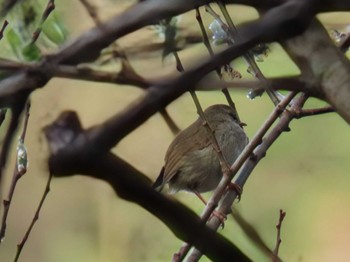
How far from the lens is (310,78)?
2.36 ft

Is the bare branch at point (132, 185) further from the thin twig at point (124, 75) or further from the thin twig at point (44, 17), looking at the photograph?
the thin twig at point (44, 17)

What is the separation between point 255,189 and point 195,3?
318cm

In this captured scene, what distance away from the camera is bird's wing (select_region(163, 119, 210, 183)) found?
2.99 meters

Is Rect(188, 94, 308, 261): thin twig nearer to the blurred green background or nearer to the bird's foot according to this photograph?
the bird's foot

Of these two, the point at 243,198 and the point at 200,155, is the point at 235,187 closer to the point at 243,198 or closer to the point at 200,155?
the point at 200,155

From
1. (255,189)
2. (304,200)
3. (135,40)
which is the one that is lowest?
(304,200)

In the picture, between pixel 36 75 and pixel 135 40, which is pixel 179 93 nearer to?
pixel 36 75

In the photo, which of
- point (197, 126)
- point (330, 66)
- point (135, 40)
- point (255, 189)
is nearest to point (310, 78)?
point (330, 66)

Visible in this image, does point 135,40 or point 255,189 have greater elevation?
point 135,40

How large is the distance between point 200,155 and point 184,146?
70mm

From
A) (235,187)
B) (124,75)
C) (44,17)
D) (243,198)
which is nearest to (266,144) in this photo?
(235,187)

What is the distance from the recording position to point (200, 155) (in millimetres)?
2980

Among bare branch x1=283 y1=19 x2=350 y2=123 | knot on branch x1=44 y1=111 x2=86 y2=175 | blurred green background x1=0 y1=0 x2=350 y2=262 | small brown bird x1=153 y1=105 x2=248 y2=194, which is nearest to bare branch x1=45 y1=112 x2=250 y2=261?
knot on branch x1=44 y1=111 x2=86 y2=175

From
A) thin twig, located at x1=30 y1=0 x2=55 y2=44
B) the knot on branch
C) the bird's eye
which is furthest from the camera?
the bird's eye
